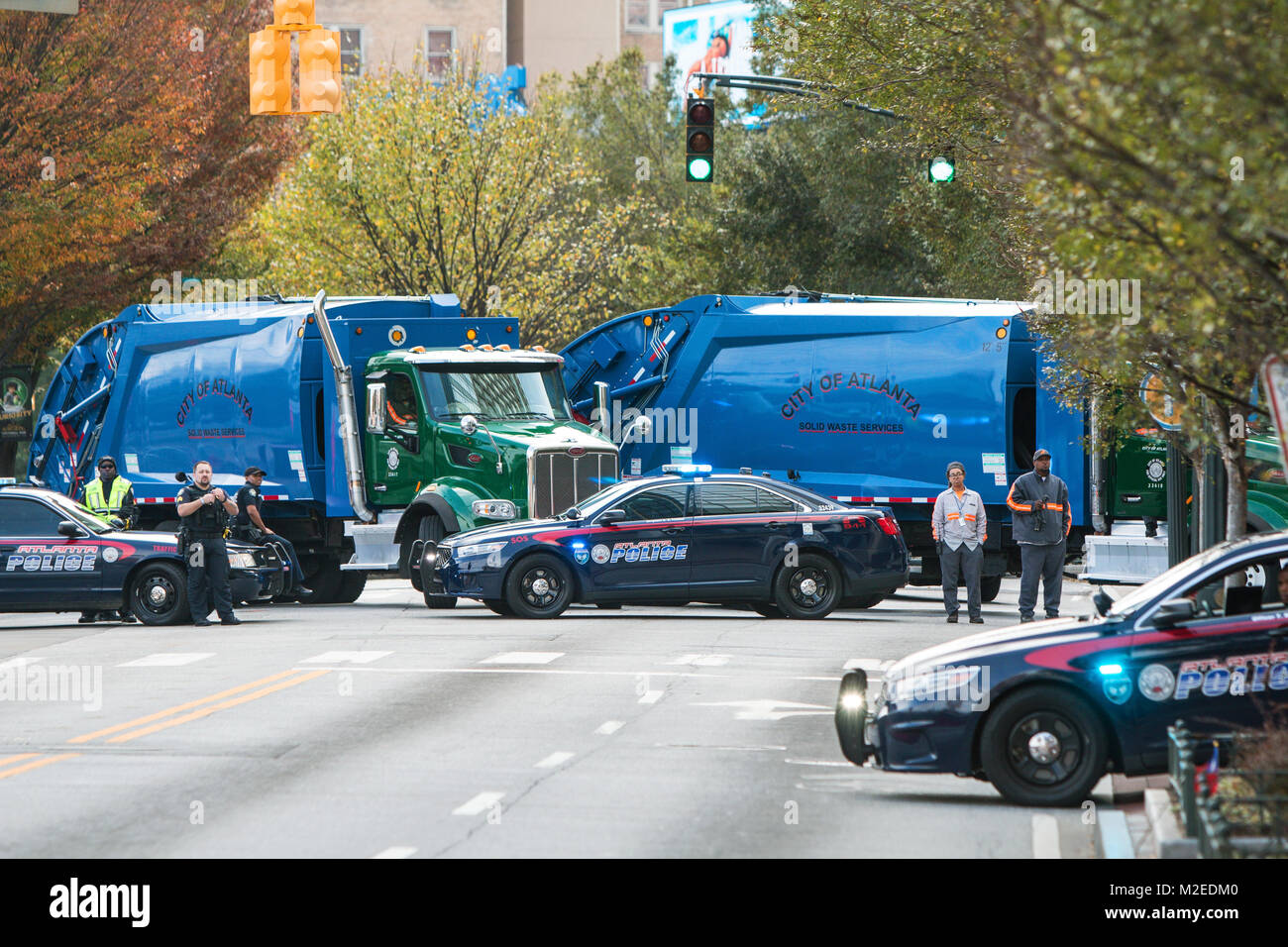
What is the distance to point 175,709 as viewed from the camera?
46.6 feet

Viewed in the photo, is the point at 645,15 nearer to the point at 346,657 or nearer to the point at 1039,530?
the point at 1039,530

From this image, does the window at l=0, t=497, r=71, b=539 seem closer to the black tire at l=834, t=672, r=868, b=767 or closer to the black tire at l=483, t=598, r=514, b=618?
the black tire at l=483, t=598, r=514, b=618

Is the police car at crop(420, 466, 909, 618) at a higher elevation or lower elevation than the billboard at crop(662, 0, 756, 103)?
lower

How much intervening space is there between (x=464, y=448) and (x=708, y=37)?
5201 centimetres

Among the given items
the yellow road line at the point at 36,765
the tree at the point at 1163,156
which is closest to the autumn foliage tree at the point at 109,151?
the yellow road line at the point at 36,765

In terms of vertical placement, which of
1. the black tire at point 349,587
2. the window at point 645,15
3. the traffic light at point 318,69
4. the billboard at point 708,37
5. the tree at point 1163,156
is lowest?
the black tire at point 349,587

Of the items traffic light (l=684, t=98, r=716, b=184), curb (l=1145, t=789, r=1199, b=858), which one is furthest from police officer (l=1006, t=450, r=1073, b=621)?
curb (l=1145, t=789, r=1199, b=858)

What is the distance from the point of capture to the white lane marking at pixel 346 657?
1727cm

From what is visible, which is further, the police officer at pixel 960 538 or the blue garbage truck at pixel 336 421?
the blue garbage truck at pixel 336 421

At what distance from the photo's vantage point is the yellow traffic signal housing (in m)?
16.3

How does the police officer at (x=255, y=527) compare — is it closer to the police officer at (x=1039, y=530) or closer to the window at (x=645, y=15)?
the police officer at (x=1039, y=530)

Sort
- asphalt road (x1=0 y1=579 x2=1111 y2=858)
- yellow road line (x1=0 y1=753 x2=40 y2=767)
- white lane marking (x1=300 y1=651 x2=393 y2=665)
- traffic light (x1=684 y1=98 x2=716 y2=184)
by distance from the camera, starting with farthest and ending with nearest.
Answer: traffic light (x1=684 y1=98 x2=716 y2=184) → white lane marking (x1=300 y1=651 x2=393 y2=665) → yellow road line (x1=0 y1=753 x2=40 y2=767) → asphalt road (x1=0 y1=579 x2=1111 y2=858)

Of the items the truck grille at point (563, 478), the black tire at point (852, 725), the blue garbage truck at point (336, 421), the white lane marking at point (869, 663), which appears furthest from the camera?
the blue garbage truck at point (336, 421)

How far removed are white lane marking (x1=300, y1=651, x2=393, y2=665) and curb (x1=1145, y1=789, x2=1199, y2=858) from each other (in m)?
8.75
